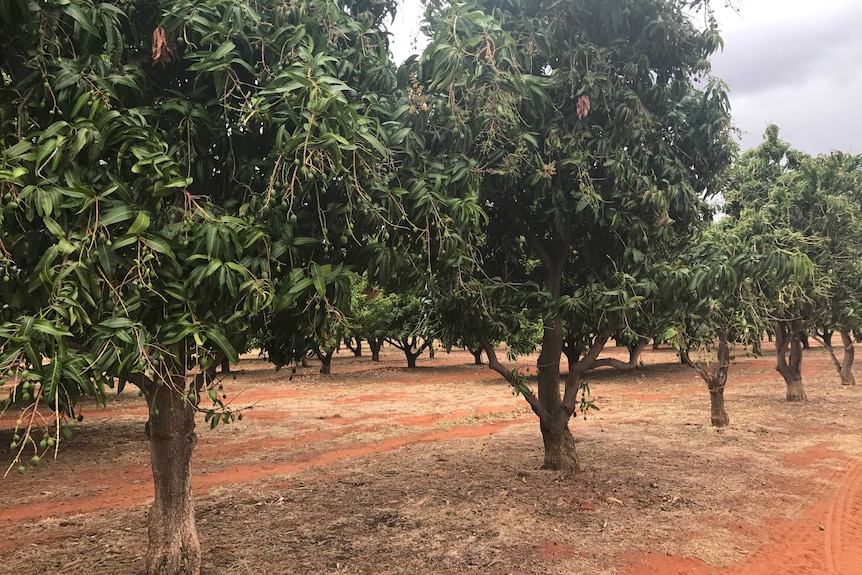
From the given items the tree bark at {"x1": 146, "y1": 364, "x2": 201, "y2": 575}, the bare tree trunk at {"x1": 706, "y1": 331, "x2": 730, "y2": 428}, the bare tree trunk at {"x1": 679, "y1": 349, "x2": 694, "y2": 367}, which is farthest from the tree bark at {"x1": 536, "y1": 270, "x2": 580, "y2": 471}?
the bare tree trunk at {"x1": 706, "y1": 331, "x2": 730, "y2": 428}

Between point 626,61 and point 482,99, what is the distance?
220 cm

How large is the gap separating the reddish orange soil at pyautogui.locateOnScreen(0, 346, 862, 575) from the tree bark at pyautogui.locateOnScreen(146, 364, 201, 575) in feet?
1.20

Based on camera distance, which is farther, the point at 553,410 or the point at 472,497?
the point at 553,410

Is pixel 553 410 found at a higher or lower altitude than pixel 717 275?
lower

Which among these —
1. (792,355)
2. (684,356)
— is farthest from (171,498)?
(792,355)

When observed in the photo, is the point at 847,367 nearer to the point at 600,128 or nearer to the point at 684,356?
the point at 684,356

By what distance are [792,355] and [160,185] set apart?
17.1m

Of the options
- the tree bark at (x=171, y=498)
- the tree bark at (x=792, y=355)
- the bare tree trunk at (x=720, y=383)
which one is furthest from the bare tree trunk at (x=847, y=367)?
the tree bark at (x=171, y=498)

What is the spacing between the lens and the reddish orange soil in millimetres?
5234

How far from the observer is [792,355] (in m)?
15.3

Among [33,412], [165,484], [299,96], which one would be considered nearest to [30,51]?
[299,96]

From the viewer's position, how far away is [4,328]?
92.6 inches

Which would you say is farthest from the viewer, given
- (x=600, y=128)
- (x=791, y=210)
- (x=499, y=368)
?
(x=791, y=210)

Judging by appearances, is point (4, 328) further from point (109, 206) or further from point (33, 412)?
point (109, 206)
